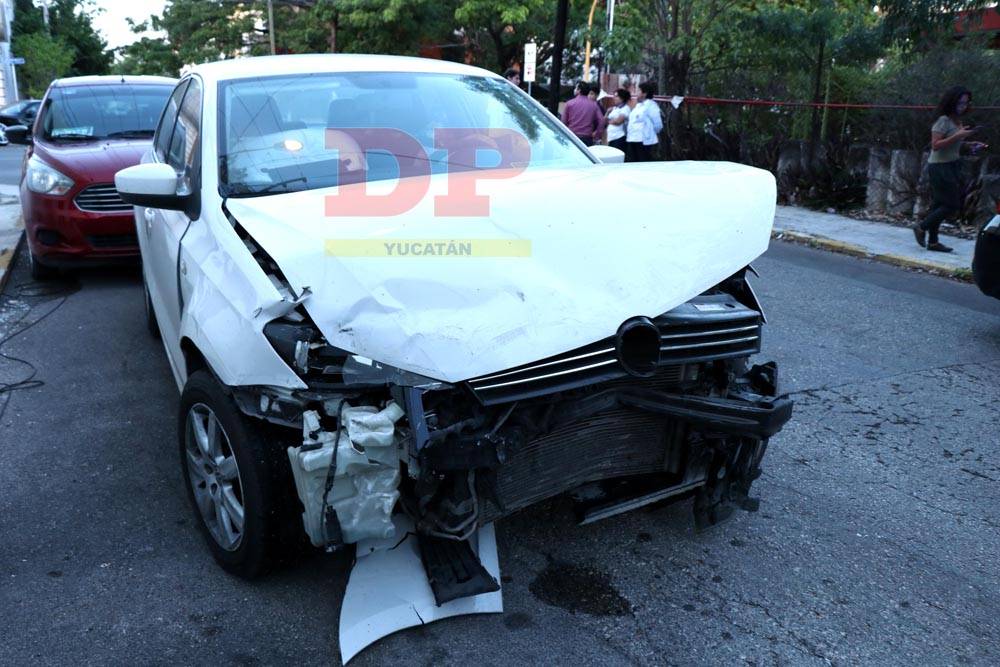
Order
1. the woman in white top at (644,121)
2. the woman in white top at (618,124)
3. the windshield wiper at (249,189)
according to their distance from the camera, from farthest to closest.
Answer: the woman in white top at (618,124)
the woman in white top at (644,121)
the windshield wiper at (249,189)

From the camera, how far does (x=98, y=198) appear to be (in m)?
7.12

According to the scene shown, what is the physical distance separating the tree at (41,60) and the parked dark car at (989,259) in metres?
50.4

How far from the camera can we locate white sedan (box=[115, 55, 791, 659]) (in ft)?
8.43

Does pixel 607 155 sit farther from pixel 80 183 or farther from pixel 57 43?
pixel 57 43

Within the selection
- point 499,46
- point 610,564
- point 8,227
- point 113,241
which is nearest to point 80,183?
point 113,241

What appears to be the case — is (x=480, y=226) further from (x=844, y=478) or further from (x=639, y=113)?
(x=639, y=113)

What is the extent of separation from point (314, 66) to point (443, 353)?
2.32 meters

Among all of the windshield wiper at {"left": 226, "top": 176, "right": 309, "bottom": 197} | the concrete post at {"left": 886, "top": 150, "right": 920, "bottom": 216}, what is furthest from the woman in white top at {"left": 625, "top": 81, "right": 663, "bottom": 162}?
the windshield wiper at {"left": 226, "top": 176, "right": 309, "bottom": 197}

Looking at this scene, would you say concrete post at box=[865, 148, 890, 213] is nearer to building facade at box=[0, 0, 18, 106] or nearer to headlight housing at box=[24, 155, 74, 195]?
headlight housing at box=[24, 155, 74, 195]

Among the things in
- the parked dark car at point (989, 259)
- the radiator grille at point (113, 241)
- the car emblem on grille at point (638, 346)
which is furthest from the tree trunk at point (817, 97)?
the car emblem on grille at point (638, 346)

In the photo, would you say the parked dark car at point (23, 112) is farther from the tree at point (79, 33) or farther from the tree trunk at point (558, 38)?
the tree at point (79, 33)

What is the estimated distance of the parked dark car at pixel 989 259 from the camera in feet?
20.2

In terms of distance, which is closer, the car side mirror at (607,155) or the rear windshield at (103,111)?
the car side mirror at (607,155)

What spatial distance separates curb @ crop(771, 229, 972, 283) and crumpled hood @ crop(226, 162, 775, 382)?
6197 mm
